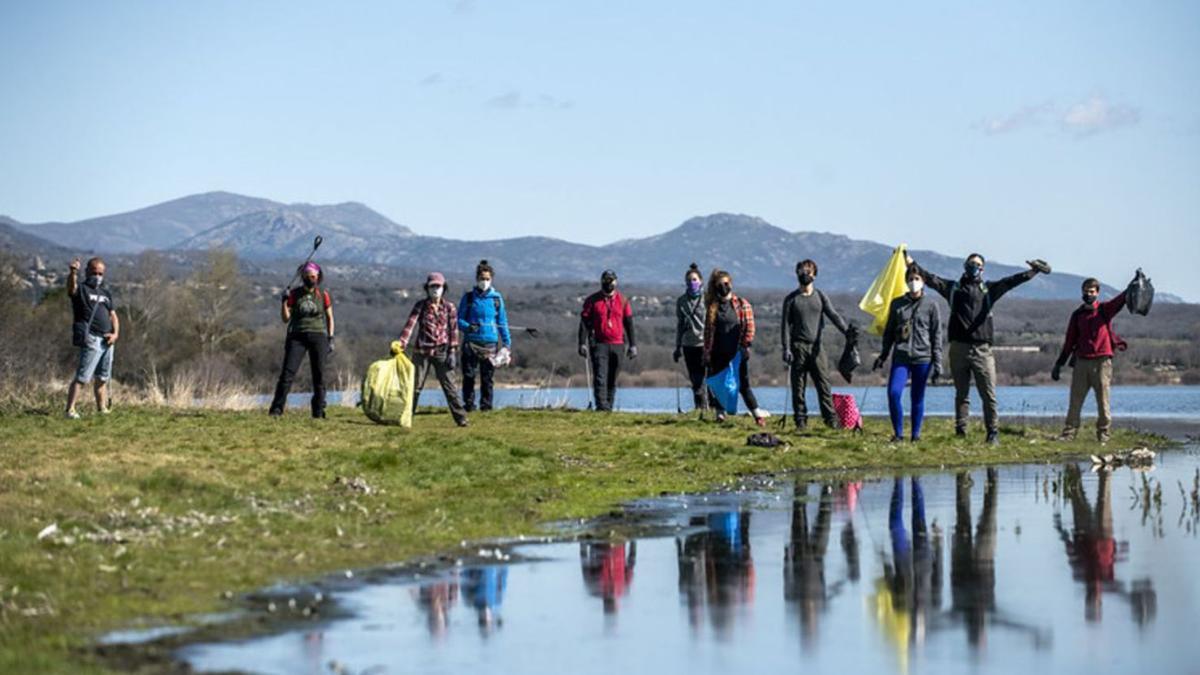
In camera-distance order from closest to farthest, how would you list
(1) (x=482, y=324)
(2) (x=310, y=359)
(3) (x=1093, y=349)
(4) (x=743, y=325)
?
(2) (x=310, y=359) → (3) (x=1093, y=349) → (4) (x=743, y=325) → (1) (x=482, y=324)

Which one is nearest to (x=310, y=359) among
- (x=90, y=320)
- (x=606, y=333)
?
(x=90, y=320)

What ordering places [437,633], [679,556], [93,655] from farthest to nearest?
[679,556], [437,633], [93,655]

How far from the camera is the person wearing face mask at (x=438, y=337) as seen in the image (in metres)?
26.6

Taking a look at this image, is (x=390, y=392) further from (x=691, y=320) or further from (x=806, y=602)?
(x=806, y=602)

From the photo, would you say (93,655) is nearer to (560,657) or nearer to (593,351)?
(560,657)

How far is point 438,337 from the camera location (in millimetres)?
26656

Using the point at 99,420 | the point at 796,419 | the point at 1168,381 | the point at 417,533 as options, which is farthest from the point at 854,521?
the point at 1168,381

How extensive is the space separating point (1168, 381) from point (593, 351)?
171 ft

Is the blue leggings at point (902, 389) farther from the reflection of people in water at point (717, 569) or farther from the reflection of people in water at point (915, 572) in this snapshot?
the reflection of people in water at point (717, 569)

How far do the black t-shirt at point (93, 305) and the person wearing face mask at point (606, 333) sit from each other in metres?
7.83

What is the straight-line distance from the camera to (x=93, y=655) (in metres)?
10.3

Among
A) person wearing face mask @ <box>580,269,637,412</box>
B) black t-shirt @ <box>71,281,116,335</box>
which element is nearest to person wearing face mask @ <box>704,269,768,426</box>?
person wearing face mask @ <box>580,269,637,412</box>

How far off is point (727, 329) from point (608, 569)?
45.6 ft

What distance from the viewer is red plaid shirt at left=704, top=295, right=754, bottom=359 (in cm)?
2758
